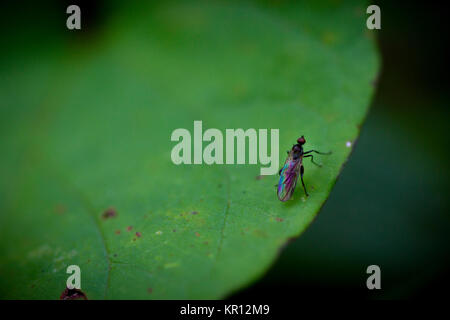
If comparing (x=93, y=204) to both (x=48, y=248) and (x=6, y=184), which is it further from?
(x=6, y=184)

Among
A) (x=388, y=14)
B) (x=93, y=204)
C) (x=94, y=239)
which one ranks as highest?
(x=388, y=14)

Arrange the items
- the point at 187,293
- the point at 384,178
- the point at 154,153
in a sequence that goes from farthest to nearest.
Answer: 1. the point at 384,178
2. the point at 154,153
3. the point at 187,293

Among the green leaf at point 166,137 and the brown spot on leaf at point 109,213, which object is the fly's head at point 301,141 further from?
the brown spot on leaf at point 109,213

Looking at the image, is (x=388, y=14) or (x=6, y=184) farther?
(x=388, y=14)

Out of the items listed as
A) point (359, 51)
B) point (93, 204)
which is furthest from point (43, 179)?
point (359, 51)

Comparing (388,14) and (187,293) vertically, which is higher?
(388,14)

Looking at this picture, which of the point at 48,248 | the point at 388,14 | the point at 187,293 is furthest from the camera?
the point at 388,14
